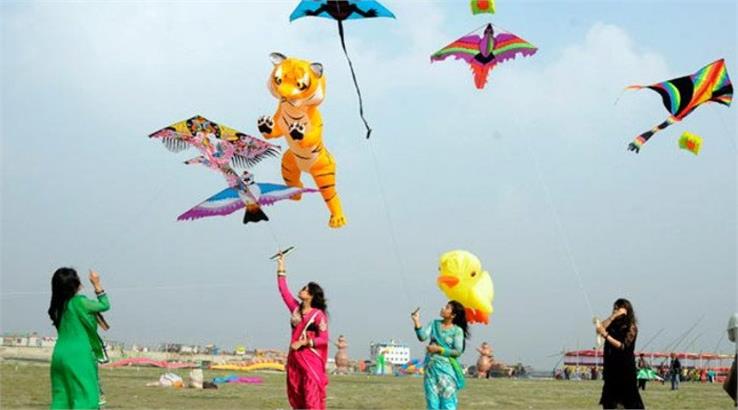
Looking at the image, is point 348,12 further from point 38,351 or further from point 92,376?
point 38,351

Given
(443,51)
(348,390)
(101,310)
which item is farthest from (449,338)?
(348,390)

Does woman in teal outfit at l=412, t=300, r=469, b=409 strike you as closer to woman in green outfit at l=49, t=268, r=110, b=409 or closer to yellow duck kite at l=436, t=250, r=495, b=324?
yellow duck kite at l=436, t=250, r=495, b=324

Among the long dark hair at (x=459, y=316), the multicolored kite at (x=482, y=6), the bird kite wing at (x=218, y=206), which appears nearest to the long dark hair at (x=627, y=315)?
the long dark hair at (x=459, y=316)

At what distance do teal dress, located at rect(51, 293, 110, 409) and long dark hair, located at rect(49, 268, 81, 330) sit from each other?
0.14ft

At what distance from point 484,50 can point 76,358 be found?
783cm

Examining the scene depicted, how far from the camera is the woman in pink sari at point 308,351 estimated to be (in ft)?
30.6

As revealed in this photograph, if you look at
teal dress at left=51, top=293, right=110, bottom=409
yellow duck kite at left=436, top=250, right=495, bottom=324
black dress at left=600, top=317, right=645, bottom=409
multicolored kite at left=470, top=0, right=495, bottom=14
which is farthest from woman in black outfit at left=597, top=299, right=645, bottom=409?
teal dress at left=51, top=293, right=110, bottom=409

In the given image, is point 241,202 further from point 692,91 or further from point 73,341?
point 692,91

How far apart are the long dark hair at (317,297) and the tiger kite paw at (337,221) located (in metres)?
4.28

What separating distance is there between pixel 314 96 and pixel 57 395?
6144 millimetres

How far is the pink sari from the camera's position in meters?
9.30

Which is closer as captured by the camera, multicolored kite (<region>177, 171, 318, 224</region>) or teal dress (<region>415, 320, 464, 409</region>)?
teal dress (<region>415, 320, 464, 409</region>)

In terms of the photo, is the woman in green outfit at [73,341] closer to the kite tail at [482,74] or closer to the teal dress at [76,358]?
the teal dress at [76,358]

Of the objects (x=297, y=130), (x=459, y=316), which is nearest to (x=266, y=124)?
(x=297, y=130)
